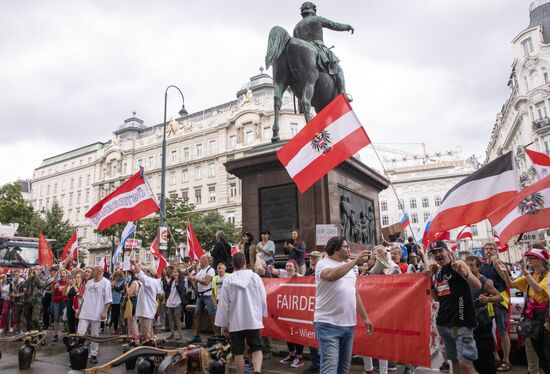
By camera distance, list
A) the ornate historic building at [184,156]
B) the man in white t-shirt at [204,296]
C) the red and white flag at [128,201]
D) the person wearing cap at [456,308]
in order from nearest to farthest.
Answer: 1. the person wearing cap at [456,308]
2. the man in white t-shirt at [204,296]
3. the red and white flag at [128,201]
4. the ornate historic building at [184,156]

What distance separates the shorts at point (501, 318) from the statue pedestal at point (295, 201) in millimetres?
3486

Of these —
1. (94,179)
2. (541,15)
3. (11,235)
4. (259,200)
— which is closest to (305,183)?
→ (259,200)

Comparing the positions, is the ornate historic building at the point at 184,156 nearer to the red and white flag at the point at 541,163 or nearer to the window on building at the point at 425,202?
the window on building at the point at 425,202

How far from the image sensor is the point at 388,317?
19.0ft

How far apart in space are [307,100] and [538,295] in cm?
715

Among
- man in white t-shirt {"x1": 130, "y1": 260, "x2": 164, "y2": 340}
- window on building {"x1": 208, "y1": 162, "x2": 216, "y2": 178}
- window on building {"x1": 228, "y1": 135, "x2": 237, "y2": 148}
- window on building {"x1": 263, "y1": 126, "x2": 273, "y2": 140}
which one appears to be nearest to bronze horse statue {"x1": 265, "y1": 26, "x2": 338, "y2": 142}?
man in white t-shirt {"x1": 130, "y1": 260, "x2": 164, "y2": 340}

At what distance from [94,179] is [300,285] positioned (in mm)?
77728

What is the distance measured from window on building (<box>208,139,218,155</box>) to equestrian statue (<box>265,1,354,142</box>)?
5171 centimetres

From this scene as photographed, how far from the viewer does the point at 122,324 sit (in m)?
12.8

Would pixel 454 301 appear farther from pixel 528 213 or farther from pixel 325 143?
pixel 325 143

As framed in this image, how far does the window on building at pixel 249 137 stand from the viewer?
5949 cm

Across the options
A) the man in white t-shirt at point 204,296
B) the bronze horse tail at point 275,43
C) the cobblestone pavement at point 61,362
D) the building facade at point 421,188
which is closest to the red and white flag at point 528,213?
the cobblestone pavement at point 61,362

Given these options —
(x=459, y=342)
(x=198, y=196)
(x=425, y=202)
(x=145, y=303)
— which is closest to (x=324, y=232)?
(x=145, y=303)

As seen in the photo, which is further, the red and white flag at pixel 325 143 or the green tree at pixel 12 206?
the green tree at pixel 12 206
